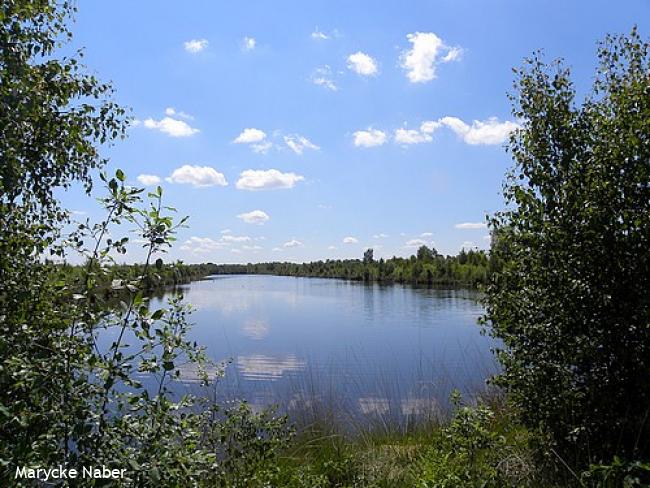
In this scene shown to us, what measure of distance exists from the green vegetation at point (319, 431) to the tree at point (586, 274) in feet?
0.04

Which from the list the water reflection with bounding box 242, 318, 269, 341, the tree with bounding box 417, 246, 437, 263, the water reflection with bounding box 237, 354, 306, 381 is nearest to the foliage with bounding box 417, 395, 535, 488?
the water reflection with bounding box 237, 354, 306, 381

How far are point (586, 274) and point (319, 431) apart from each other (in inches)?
134

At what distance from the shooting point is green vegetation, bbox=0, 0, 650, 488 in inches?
69.4

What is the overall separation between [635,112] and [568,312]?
1.62 metres

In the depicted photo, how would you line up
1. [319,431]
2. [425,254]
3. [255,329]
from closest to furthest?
[319,431] → [255,329] → [425,254]

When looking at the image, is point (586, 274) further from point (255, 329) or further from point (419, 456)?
point (255, 329)

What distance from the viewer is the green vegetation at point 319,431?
5.78ft

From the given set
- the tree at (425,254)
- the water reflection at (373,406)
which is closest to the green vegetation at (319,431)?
the water reflection at (373,406)

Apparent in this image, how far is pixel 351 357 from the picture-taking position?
1462cm

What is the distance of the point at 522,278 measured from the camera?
4.36 metres

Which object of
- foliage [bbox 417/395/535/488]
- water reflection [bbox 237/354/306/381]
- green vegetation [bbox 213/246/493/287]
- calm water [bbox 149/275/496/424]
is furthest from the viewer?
green vegetation [bbox 213/246/493/287]

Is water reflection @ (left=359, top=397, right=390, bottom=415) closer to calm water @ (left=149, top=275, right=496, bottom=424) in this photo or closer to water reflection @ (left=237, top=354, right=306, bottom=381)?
calm water @ (left=149, top=275, right=496, bottom=424)

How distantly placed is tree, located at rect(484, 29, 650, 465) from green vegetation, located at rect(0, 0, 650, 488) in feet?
0.04

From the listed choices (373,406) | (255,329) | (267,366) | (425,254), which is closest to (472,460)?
(373,406)
